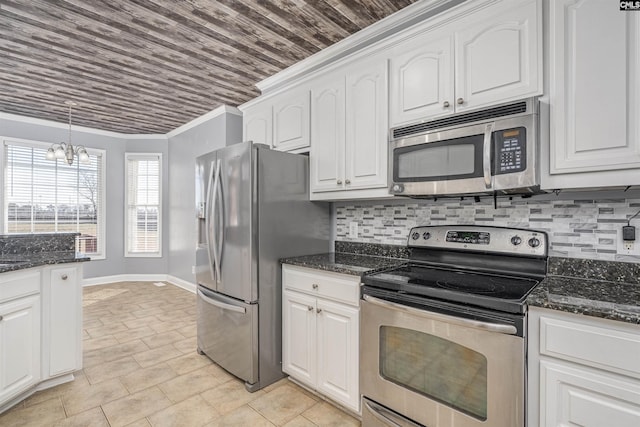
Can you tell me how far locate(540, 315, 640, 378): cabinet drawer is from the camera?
1.11m

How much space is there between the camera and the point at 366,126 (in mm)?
2230

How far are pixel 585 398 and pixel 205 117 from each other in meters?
4.86

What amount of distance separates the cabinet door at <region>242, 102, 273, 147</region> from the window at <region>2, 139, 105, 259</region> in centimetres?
346

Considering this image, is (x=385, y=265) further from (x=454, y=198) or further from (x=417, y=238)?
(x=454, y=198)

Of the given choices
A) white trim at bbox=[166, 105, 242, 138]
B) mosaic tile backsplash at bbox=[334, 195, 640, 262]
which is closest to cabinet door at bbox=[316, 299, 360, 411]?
mosaic tile backsplash at bbox=[334, 195, 640, 262]

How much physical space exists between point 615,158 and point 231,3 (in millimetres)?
2273

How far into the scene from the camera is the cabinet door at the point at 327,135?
240 centimetres

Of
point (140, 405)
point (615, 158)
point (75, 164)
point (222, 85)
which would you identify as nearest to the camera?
point (615, 158)

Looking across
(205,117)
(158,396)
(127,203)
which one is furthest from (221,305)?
(127,203)

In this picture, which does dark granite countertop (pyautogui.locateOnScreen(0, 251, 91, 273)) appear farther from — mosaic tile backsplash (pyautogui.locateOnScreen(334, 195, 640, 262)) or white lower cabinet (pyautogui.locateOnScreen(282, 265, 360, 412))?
mosaic tile backsplash (pyautogui.locateOnScreen(334, 195, 640, 262))

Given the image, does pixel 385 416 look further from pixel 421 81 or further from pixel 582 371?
pixel 421 81

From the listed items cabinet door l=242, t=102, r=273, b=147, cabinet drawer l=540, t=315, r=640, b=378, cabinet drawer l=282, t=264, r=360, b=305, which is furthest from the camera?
cabinet door l=242, t=102, r=273, b=147

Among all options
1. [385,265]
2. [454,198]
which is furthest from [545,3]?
[385,265]

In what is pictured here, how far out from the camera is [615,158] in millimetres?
1357
